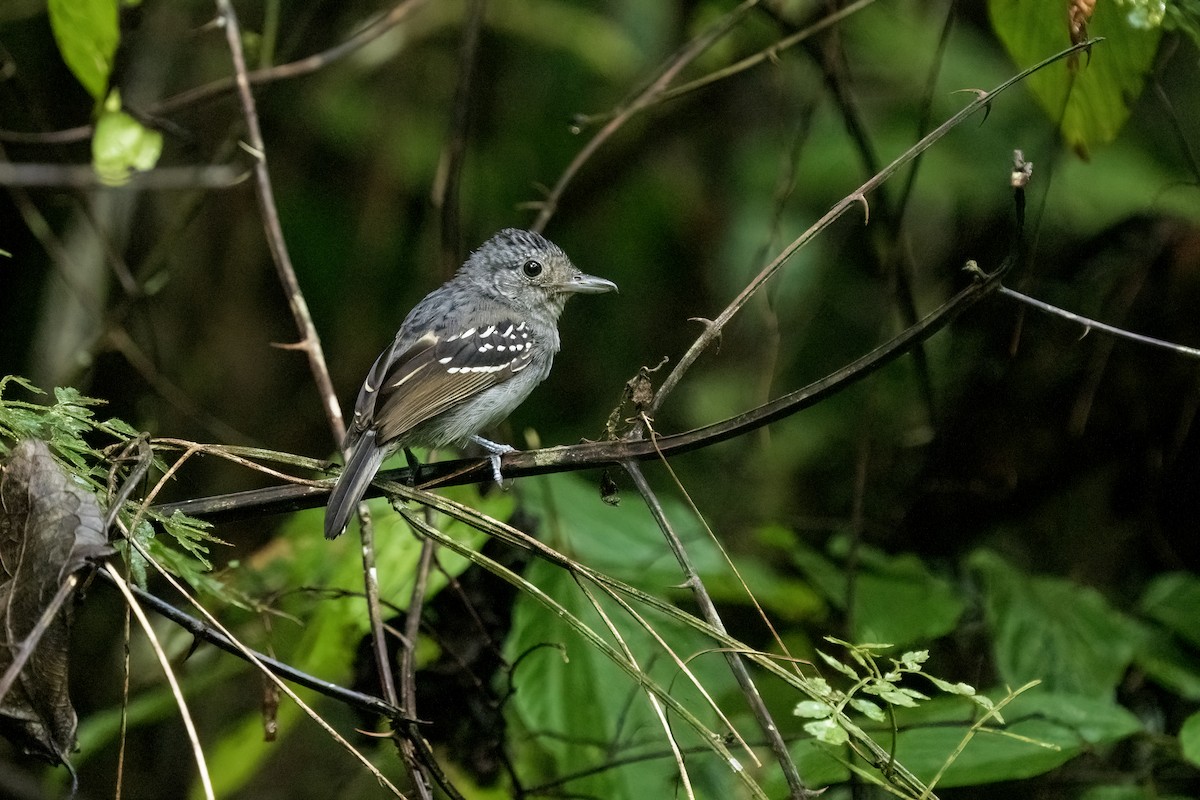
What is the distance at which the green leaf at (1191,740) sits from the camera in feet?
9.00

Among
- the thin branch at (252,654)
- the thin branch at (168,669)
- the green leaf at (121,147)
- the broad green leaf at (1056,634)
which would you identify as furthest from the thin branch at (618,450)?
the broad green leaf at (1056,634)

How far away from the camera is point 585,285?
4570mm

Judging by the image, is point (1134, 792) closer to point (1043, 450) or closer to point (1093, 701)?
point (1093, 701)

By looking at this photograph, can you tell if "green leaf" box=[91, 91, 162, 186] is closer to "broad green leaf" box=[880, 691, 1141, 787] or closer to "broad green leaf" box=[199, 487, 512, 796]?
"broad green leaf" box=[199, 487, 512, 796]

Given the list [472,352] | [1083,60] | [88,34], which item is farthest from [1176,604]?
[88,34]

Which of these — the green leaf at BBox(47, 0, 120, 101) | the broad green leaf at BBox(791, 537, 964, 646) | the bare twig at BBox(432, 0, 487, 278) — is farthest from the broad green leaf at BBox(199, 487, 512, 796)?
the green leaf at BBox(47, 0, 120, 101)

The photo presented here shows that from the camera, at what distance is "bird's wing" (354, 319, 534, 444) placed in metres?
3.64

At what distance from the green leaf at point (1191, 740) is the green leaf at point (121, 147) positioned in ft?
10.0

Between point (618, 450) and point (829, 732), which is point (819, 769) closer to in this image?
point (829, 732)

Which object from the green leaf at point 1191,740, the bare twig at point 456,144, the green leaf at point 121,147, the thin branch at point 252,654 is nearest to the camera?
the thin branch at point 252,654

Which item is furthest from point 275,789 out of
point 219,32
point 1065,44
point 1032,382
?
point 1065,44

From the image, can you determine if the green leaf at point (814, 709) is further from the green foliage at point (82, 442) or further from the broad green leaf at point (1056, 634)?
the broad green leaf at point (1056, 634)

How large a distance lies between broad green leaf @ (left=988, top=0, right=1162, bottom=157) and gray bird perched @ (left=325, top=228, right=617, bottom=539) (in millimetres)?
1789

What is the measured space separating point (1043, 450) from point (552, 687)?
2.35 m
